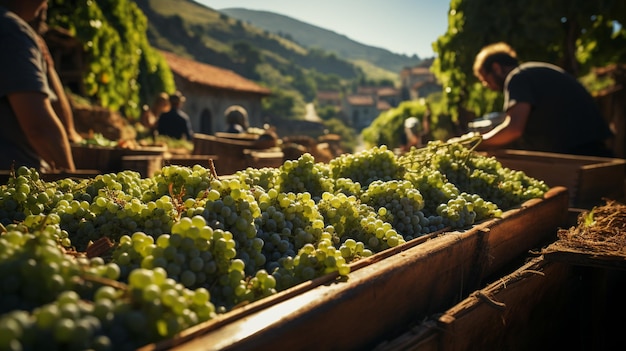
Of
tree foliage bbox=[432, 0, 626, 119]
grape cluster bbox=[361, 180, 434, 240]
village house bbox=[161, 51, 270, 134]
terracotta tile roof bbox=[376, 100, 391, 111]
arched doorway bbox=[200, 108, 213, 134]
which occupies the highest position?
tree foliage bbox=[432, 0, 626, 119]

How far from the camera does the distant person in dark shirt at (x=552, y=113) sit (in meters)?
4.70

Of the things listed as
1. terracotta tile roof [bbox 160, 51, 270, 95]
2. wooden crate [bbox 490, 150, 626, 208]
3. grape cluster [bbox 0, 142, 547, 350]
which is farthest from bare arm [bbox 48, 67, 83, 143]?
terracotta tile roof [bbox 160, 51, 270, 95]

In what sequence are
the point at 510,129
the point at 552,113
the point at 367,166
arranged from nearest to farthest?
the point at 367,166 < the point at 510,129 < the point at 552,113

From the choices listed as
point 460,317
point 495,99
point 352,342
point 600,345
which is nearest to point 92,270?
point 352,342

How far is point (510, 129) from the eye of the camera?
461cm

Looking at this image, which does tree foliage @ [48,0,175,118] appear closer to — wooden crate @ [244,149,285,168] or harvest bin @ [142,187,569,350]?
wooden crate @ [244,149,285,168]

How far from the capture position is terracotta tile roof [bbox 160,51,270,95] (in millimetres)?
29781

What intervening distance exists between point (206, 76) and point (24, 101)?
30.1 m

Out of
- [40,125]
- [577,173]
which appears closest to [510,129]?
[577,173]

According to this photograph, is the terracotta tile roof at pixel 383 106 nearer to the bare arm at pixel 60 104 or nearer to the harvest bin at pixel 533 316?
the bare arm at pixel 60 104

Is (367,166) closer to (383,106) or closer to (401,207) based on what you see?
(401,207)

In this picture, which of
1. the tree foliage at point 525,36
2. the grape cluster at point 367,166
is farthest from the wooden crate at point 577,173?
the tree foliage at point 525,36

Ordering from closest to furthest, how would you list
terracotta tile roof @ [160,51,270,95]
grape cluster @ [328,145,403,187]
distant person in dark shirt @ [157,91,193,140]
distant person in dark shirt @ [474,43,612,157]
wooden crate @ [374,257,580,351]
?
wooden crate @ [374,257,580,351] → grape cluster @ [328,145,403,187] → distant person in dark shirt @ [474,43,612,157] → distant person in dark shirt @ [157,91,193,140] → terracotta tile roof @ [160,51,270,95]

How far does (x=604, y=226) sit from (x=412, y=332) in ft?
5.53
